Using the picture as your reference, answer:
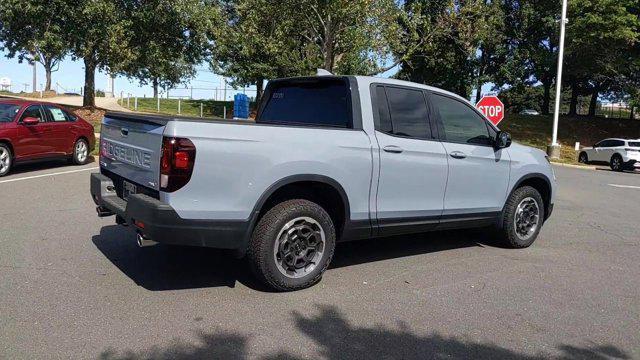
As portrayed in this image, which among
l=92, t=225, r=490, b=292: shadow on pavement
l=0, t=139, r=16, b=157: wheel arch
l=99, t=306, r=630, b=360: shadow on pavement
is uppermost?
l=0, t=139, r=16, b=157: wheel arch

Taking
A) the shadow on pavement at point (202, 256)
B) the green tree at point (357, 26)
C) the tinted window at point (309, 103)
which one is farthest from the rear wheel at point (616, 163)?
the tinted window at point (309, 103)

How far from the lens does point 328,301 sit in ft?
14.6

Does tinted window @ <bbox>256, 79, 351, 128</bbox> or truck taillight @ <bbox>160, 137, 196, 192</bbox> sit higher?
tinted window @ <bbox>256, 79, 351, 128</bbox>

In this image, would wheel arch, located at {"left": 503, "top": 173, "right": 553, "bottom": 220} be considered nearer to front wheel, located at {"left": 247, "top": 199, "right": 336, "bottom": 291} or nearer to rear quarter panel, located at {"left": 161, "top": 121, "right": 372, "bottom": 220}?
rear quarter panel, located at {"left": 161, "top": 121, "right": 372, "bottom": 220}

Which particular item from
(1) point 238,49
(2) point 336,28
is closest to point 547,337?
(2) point 336,28

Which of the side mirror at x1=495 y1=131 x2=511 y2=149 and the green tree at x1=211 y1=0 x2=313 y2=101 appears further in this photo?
Answer: the green tree at x1=211 y1=0 x2=313 y2=101

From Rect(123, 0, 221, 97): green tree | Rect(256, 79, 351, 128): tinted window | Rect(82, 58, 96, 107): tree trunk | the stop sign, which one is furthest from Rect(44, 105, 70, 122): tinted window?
Rect(82, 58, 96, 107): tree trunk

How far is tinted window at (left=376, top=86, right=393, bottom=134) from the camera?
5.03 meters

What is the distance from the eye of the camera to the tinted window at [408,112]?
517 centimetres

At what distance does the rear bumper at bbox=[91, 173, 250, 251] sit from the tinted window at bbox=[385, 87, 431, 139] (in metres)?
1.84

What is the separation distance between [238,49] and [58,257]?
97.3 ft

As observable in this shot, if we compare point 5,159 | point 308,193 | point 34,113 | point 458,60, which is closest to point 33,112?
point 34,113

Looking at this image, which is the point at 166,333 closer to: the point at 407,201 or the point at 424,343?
the point at 424,343

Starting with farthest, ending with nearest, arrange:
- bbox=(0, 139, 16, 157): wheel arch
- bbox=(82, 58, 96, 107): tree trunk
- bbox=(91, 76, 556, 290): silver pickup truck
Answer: bbox=(82, 58, 96, 107): tree trunk
bbox=(0, 139, 16, 157): wheel arch
bbox=(91, 76, 556, 290): silver pickup truck
